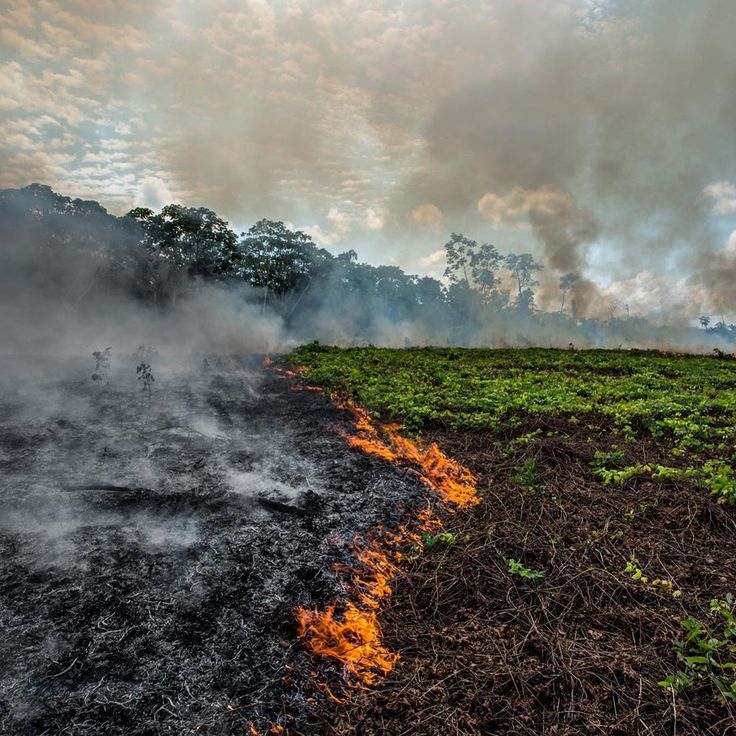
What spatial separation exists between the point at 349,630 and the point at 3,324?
23.8 meters

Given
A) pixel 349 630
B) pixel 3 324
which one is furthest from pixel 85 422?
pixel 3 324

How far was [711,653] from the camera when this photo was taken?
10.6 ft

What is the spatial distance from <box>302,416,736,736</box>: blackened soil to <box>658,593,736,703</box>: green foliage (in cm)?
6

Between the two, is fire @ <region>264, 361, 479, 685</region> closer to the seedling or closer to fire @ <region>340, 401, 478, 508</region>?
fire @ <region>340, 401, 478, 508</region>

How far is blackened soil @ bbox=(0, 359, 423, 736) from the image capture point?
2928mm

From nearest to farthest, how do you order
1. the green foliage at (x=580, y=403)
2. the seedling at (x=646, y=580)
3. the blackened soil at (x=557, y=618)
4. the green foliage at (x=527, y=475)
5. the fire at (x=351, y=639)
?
the blackened soil at (x=557, y=618)
the fire at (x=351, y=639)
the seedling at (x=646, y=580)
the green foliage at (x=527, y=475)
the green foliage at (x=580, y=403)

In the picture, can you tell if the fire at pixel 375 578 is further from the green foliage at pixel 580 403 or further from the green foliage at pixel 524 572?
the green foliage at pixel 580 403

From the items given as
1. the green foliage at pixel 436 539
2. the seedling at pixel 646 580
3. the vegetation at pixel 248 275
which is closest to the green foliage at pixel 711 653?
the seedling at pixel 646 580

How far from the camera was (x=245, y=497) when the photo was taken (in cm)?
579

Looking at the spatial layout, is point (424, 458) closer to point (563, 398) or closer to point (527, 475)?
point (527, 475)

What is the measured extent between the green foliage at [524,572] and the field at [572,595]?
0.02m

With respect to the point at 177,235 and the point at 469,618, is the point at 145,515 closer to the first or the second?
the point at 469,618

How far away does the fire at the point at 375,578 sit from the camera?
11.3 feet

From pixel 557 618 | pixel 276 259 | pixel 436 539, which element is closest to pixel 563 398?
pixel 436 539
